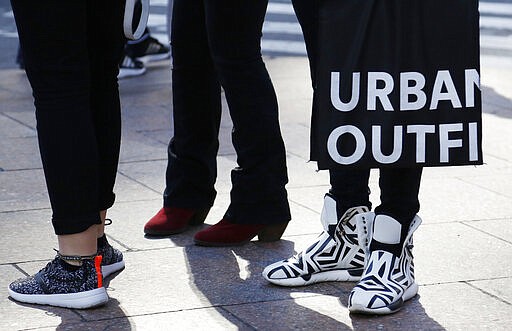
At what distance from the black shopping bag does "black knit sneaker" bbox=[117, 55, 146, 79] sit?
4.77 metres

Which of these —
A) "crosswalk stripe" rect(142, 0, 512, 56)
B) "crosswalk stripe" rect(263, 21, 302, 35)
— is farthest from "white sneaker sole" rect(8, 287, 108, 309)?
"crosswalk stripe" rect(263, 21, 302, 35)

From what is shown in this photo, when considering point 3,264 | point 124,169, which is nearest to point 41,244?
point 3,264

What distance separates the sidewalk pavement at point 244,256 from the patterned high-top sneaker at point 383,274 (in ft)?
0.12

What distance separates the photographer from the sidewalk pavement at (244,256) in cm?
309

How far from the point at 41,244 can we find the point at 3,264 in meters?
0.24

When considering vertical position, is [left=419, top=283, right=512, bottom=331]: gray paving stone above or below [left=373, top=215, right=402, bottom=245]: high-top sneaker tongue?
below

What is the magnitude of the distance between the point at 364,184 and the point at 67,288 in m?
0.96

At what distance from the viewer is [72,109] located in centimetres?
306

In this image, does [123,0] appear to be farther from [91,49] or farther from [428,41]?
[428,41]

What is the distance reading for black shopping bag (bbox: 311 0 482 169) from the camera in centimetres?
295

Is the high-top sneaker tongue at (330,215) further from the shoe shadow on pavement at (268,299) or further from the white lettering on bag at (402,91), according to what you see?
the white lettering on bag at (402,91)

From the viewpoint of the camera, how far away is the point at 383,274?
10.6ft

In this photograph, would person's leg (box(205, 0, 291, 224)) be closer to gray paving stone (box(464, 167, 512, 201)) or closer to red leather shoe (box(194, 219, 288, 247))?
red leather shoe (box(194, 219, 288, 247))

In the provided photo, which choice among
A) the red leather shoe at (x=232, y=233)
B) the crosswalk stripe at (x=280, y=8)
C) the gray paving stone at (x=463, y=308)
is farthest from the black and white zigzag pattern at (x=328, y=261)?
the crosswalk stripe at (x=280, y=8)
